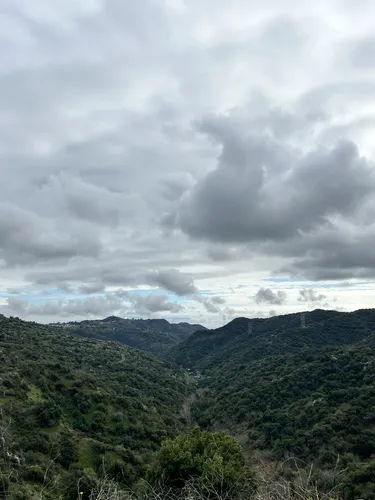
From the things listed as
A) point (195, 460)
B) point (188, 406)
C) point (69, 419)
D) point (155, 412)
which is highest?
point (195, 460)

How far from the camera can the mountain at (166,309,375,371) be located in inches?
4215

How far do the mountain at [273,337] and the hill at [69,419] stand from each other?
4786 centimetres

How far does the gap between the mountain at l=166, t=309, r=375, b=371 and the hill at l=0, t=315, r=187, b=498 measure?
47862 mm

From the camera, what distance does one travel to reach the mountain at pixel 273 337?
351 feet

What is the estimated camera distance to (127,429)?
137 ft

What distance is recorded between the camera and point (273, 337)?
396ft

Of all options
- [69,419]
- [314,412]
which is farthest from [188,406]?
[69,419]

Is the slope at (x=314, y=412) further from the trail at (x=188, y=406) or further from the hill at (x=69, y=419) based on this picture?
the hill at (x=69, y=419)

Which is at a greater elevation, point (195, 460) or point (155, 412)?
point (195, 460)

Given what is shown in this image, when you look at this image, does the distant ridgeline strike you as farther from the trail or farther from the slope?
the trail

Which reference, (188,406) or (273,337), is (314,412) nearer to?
(188,406)

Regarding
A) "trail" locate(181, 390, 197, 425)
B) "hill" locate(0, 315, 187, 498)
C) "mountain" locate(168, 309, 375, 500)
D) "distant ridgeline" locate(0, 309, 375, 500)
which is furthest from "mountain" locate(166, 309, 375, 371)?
"hill" locate(0, 315, 187, 498)

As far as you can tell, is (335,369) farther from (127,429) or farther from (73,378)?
(73,378)

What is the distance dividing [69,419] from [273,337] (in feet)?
298
